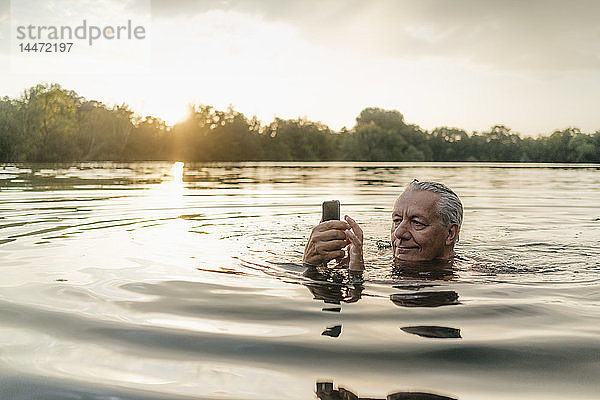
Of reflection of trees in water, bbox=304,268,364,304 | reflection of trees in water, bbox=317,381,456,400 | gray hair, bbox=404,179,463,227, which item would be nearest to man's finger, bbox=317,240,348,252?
reflection of trees in water, bbox=304,268,364,304

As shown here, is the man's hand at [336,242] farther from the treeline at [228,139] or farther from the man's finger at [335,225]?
the treeline at [228,139]

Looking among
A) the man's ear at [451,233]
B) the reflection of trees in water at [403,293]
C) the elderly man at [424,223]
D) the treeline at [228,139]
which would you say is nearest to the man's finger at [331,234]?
the reflection of trees in water at [403,293]

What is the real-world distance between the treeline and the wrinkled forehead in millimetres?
55237

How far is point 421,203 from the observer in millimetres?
5613

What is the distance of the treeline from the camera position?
61.3 metres

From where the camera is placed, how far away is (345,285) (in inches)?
187

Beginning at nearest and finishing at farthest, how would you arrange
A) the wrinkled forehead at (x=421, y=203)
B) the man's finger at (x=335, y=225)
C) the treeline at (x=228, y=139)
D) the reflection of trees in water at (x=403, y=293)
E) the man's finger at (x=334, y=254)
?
the reflection of trees in water at (x=403, y=293) < the man's finger at (x=335, y=225) < the man's finger at (x=334, y=254) < the wrinkled forehead at (x=421, y=203) < the treeline at (x=228, y=139)

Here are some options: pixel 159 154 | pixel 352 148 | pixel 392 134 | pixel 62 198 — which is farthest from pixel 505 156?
pixel 62 198

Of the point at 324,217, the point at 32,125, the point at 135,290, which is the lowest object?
the point at 135,290

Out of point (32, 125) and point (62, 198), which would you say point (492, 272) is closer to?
point (62, 198)

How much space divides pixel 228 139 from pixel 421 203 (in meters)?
93.3

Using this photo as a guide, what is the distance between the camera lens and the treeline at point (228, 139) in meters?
61.3

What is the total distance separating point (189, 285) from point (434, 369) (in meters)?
2.53

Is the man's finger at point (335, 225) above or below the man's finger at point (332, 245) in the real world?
above
